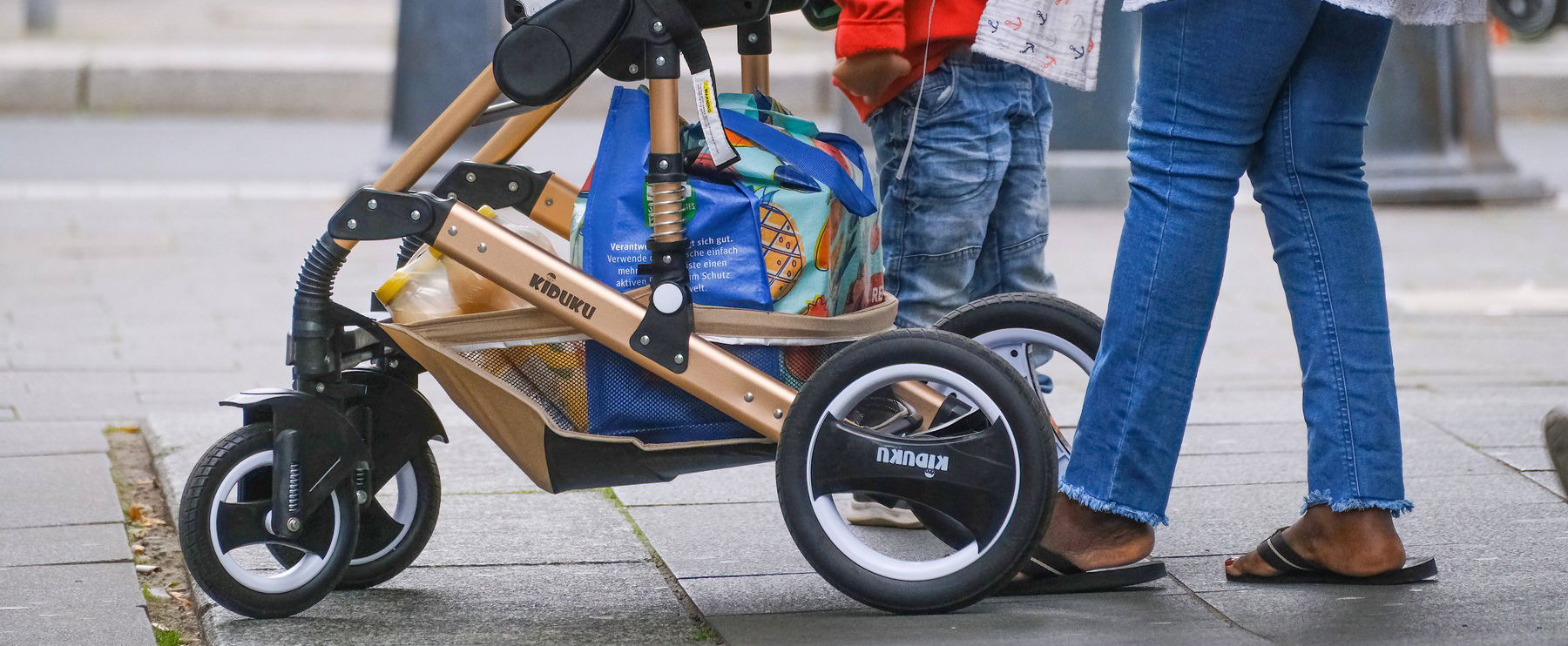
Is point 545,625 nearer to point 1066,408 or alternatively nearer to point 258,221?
point 1066,408

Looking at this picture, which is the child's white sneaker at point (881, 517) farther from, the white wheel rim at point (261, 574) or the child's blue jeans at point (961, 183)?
the white wheel rim at point (261, 574)

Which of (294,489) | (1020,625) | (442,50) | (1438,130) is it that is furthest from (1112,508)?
(1438,130)

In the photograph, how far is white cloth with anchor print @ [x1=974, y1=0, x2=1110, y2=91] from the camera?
2605mm

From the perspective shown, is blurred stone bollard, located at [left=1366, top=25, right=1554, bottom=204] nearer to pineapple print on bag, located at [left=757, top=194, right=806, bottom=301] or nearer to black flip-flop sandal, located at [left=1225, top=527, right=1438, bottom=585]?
black flip-flop sandal, located at [left=1225, top=527, right=1438, bottom=585]

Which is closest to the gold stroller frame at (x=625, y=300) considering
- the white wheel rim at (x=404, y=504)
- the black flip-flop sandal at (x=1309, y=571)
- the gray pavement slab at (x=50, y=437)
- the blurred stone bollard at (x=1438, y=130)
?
the white wheel rim at (x=404, y=504)

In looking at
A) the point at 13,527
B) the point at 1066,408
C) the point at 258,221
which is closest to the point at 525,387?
the point at 13,527

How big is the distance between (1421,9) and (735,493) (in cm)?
150

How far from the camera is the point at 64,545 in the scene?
2922mm

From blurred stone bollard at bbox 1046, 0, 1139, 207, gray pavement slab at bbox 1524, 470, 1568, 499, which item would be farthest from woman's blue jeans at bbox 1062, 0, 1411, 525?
blurred stone bollard at bbox 1046, 0, 1139, 207

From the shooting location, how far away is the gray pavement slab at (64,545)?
2.85 m

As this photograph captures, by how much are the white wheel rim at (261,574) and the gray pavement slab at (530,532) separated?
12.9 inches

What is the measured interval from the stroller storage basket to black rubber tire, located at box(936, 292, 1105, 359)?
405mm

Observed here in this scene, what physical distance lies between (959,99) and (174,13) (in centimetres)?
1385

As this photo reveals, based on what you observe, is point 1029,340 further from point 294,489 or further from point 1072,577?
point 294,489
